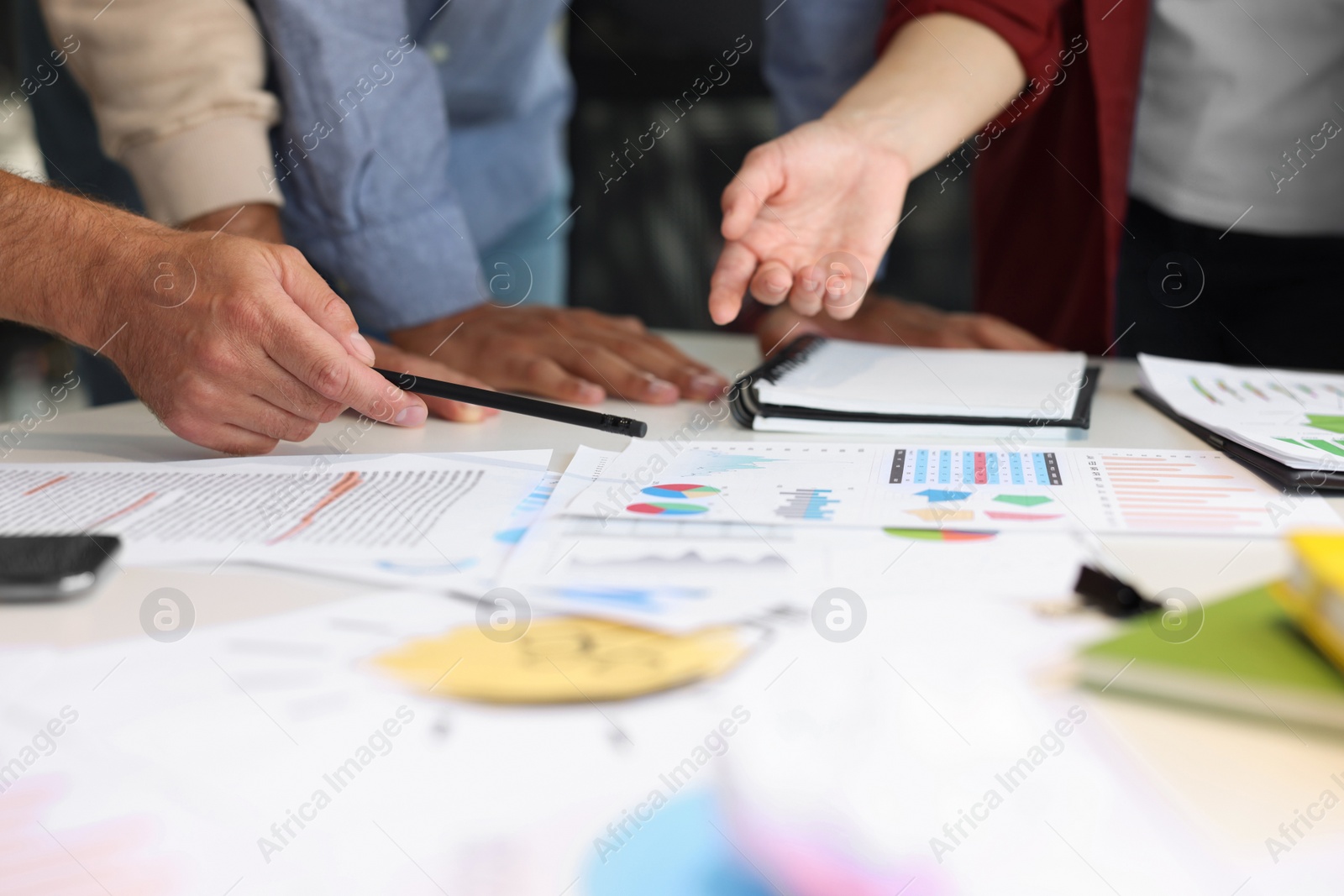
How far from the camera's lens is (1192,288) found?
1086mm

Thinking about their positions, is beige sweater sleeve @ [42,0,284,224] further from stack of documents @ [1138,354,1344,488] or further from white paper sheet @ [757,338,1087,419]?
stack of documents @ [1138,354,1344,488]

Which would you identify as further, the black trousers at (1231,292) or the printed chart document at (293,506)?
the black trousers at (1231,292)

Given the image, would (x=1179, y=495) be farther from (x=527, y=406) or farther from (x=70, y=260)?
(x=70, y=260)

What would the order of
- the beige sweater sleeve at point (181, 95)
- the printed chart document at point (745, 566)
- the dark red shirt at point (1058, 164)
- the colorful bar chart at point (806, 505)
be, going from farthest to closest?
the dark red shirt at point (1058, 164), the beige sweater sleeve at point (181, 95), the colorful bar chart at point (806, 505), the printed chart document at point (745, 566)

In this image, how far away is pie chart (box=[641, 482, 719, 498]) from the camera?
0.54 meters

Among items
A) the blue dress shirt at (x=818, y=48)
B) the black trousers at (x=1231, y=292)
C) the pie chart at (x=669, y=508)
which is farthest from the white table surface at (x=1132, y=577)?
the blue dress shirt at (x=818, y=48)

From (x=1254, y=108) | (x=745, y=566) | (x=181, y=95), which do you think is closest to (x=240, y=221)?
(x=181, y=95)

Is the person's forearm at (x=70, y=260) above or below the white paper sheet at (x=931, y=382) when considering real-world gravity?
above

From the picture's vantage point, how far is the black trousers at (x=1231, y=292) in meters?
1.01

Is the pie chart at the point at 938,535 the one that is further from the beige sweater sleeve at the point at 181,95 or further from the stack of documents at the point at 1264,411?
the beige sweater sleeve at the point at 181,95

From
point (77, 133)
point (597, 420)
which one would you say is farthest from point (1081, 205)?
point (77, 133)

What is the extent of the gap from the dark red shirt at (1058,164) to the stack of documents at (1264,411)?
24cm

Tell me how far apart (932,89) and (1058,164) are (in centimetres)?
23

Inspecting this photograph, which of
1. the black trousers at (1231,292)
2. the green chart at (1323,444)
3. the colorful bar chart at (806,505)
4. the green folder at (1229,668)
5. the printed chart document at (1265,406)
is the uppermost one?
the green folder at (1229,668)
